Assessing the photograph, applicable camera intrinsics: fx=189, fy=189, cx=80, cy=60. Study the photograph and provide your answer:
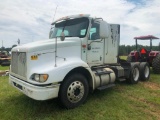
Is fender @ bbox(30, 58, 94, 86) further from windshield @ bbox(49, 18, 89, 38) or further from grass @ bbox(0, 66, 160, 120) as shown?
windshield @ bbox(49, 18, 89, 38)

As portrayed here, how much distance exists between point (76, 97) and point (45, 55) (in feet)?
4.66

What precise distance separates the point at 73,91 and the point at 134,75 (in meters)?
4.37

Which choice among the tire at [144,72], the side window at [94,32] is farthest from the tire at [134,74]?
the side window at [94,32]

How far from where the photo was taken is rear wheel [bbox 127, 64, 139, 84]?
8.19m

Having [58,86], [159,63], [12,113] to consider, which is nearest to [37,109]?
[12,113]

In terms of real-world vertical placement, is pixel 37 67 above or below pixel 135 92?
above

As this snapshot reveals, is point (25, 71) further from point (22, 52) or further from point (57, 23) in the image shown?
point (57, 23)

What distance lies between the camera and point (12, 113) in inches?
191

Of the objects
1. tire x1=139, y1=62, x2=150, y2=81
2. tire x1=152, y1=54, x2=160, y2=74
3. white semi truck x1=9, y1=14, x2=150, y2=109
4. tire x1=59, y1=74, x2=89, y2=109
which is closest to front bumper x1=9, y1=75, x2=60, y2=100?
white semi truck x1=9, y1=14, x2=150, y2=109

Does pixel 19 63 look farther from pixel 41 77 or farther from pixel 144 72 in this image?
pixel 144 72

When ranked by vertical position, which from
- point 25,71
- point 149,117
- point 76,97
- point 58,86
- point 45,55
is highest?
point 45,55

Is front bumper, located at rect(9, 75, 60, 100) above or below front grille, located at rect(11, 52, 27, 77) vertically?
below

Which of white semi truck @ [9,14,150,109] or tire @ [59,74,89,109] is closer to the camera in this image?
white semi truck @ [9,14,150,109]

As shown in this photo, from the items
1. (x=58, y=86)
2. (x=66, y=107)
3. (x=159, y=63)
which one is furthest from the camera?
(x=159, y=63)
